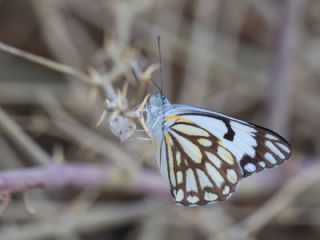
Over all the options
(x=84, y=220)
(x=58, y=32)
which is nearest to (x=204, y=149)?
(x=84, y=220)

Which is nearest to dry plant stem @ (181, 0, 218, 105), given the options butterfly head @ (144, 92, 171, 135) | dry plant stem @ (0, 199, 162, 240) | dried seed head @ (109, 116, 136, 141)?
dry plant stem @ (0, 199, 162, 240)

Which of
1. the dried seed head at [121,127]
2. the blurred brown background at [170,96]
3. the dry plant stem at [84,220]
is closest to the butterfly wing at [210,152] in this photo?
the dried seed head at [121,127]

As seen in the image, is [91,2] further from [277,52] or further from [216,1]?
[277,52]

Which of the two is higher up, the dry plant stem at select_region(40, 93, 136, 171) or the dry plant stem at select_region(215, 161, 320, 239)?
the dry plant stem at select_region(40, 93, 136, 171)

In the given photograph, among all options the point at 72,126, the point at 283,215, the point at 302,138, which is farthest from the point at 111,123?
the point at 302,138

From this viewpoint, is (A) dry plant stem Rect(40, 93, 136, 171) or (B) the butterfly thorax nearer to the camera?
(B) the butterfly thorax

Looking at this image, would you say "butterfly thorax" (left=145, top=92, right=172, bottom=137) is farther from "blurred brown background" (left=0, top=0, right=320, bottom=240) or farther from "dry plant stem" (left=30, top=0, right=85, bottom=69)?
"dry plant stem" (left=30, top=0, right=85, bottom=69)
